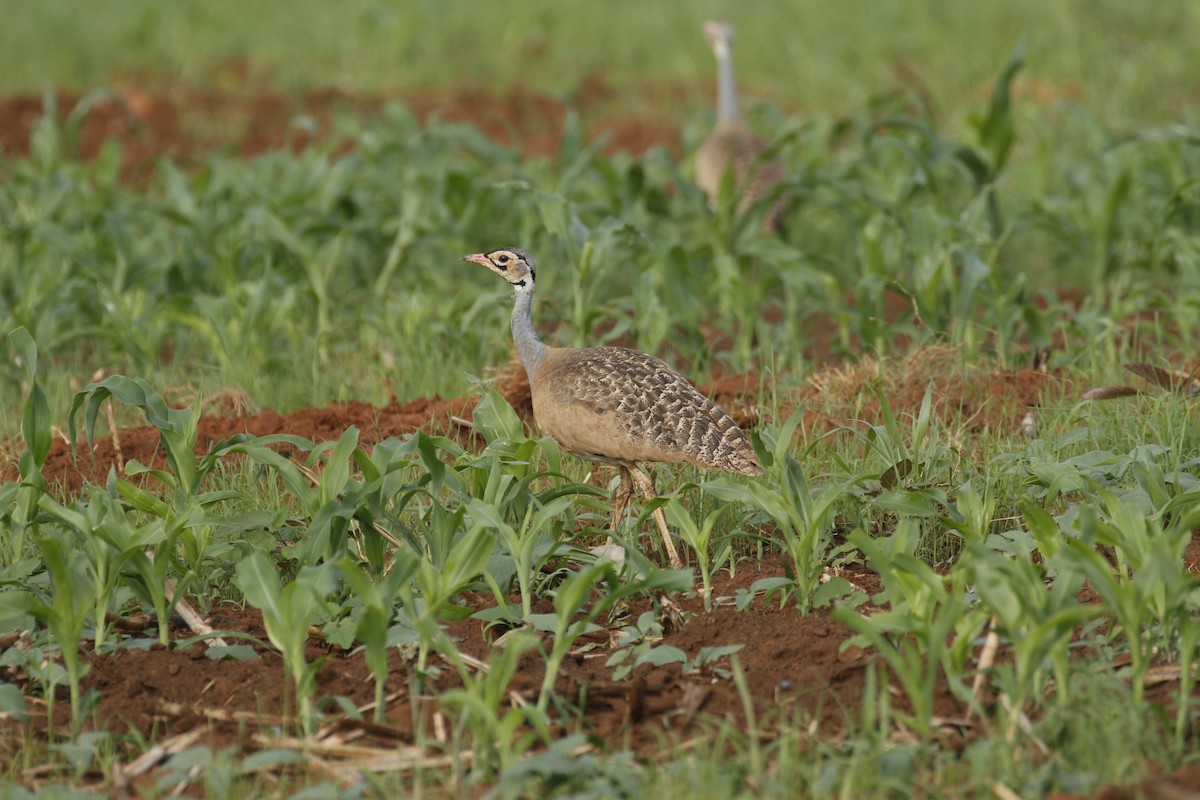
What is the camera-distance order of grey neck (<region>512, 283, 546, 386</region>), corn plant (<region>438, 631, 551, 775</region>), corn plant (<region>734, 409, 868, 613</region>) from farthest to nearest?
1. grey neck (<region>512, 283, 546, 386</region>)
2. corn plant (<region>734, 409, 868, 613</region>)
3. corn plant (<region>438, 631, 551, 775</region>)

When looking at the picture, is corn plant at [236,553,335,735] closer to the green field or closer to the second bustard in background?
the green field

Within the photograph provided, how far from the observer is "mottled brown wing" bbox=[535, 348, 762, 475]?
4957 mm

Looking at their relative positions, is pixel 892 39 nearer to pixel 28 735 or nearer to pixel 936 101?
pixel 936 101

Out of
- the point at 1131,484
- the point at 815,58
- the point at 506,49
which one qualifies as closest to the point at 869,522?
the point at 1131,484

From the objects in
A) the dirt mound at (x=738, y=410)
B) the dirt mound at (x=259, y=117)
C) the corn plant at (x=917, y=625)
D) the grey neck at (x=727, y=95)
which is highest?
the corn plant at (x=917, y=625)

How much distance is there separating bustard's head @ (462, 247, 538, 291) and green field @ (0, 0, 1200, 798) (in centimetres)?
65

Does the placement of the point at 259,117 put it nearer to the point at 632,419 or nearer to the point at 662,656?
the point at 632,419

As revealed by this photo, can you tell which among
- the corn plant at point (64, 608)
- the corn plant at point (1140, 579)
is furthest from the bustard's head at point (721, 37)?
the corn plant at point (64, 608)

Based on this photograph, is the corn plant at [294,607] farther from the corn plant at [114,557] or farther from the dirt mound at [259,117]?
the dirt mound at [259,117]

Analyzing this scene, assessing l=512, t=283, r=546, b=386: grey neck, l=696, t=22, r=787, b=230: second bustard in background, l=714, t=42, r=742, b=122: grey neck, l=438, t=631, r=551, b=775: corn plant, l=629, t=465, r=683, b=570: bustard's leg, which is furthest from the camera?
l=714, t=42, r=742, b=122: grey neck

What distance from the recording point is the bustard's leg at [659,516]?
4.92 metres

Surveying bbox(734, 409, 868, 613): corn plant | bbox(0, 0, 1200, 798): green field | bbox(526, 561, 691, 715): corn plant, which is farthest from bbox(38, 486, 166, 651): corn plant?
bbox(734, 409, 868, 613): corn plant

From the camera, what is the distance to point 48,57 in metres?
14.9

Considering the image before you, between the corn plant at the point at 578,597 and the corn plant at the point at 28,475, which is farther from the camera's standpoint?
the corn plant at the point at 28,475
